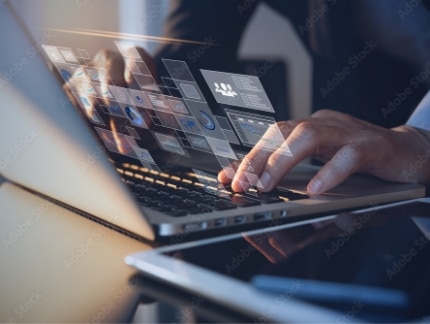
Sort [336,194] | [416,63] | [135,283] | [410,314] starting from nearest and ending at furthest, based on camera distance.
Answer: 1. [410,314]
2. [135,283]
3. [336,194]
4. [416,63]

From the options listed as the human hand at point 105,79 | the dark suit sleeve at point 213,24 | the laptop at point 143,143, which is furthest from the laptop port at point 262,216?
the dark suit sleeve at point 213,24

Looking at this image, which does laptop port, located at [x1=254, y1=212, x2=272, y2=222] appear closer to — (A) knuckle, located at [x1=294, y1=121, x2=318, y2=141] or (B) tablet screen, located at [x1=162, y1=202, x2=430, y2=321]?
(B) tablet screen, located at [x1=162, y1=202, x2=430, y2=321]

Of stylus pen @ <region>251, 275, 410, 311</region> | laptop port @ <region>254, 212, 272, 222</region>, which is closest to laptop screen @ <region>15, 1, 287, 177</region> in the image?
laptop port @ <region>254, 212, 272, 222</region>

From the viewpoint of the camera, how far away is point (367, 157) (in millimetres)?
979

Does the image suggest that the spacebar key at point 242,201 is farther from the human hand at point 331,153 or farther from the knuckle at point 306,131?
the knuckle at point 306,131

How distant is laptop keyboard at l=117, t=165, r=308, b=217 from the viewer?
2.40 feet

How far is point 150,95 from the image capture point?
84cm

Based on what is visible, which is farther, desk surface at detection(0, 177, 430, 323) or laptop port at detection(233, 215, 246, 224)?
laptop port at detection(233, 215, 246, 224)

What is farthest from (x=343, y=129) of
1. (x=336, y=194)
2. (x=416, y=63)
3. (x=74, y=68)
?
(x=416, y=63)

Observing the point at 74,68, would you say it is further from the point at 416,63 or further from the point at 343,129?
the point at 416,63

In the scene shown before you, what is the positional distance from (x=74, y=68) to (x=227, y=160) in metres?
0.25

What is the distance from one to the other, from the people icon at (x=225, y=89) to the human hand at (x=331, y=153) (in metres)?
0.11

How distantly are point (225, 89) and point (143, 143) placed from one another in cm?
25

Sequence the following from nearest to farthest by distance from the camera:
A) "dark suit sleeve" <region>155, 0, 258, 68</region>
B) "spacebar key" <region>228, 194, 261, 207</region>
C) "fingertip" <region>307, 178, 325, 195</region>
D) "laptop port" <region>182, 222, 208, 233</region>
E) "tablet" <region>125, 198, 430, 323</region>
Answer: "tablet" <region>125, 198, 430, 323</region>, "laptop port" <region>182, 222, 208, 233</region>, "spacebar key" <region>228, 194, 261, 207</region>, "fingertip" <region>307, 178, 325, 195</region>, "dark suit sleeve" <region>155, 0, 258, 68</region>
